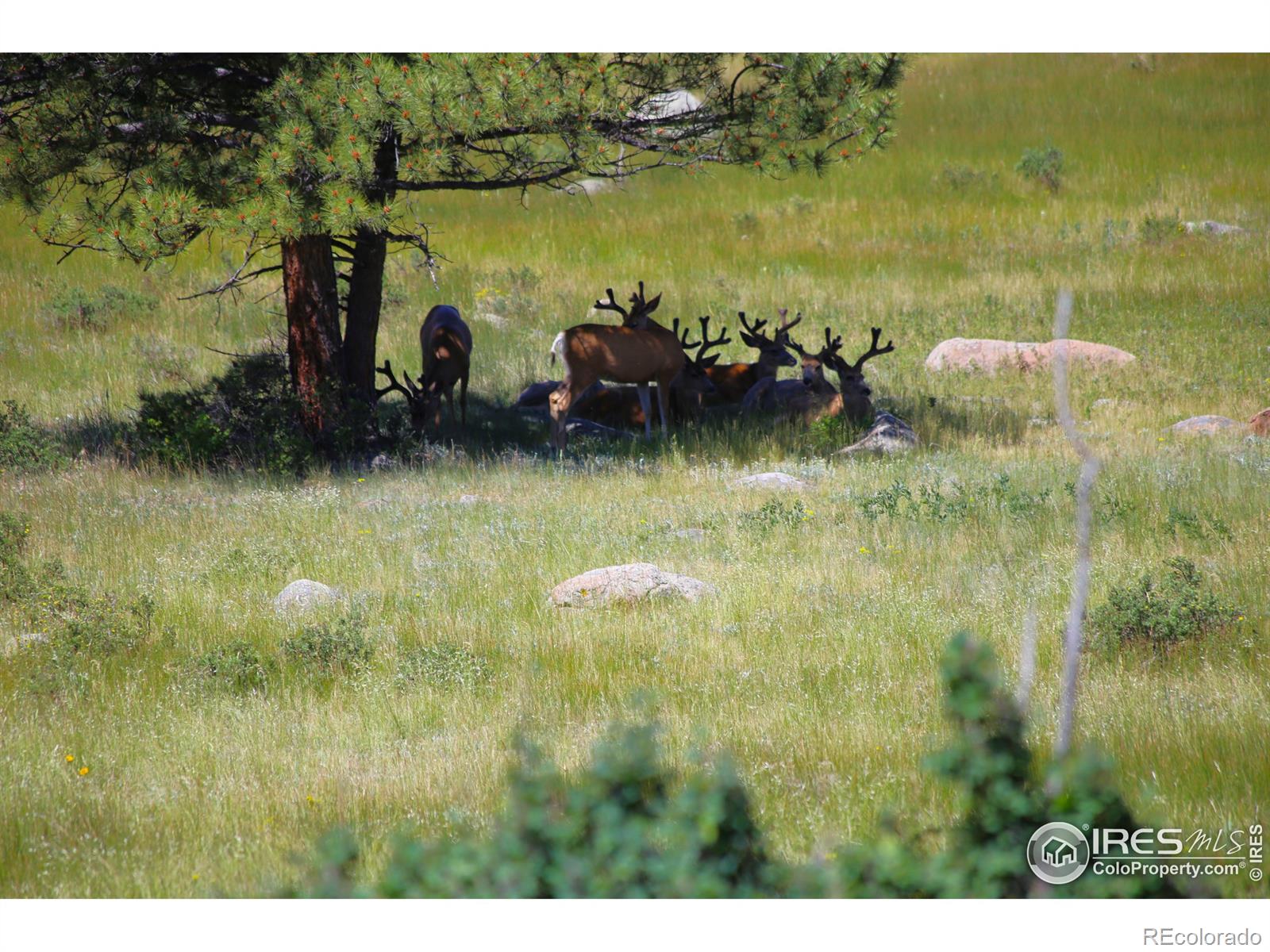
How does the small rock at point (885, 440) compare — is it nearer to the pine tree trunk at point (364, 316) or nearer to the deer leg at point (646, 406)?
the deer leg at point (646, 406)

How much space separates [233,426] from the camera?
11.8m

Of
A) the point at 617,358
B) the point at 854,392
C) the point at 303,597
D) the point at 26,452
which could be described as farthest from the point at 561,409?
the point at 303,597

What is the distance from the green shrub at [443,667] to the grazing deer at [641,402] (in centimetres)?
728

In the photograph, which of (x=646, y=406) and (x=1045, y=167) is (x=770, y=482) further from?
(x=1045, y=167)

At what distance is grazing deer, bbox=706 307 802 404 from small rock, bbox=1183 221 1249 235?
1259cm

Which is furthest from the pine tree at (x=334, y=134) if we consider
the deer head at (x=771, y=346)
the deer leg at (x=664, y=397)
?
the deer head at (x=771, y=346)

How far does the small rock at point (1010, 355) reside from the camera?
50.5 feet

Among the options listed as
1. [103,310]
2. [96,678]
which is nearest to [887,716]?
[96,678]

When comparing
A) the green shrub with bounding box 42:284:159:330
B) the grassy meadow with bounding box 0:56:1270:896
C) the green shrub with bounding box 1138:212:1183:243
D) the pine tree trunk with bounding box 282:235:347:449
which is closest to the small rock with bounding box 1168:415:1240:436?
the grassy meadow with bounding box 0:56:1270:896

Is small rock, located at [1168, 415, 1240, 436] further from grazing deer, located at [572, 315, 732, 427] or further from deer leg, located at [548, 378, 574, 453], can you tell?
deer leg, located at [548, 378, 574, 453]

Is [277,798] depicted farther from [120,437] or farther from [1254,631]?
[120,437]

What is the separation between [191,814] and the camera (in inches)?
169

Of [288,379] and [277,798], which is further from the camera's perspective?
[288,379]

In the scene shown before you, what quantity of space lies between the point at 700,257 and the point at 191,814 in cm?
2022
